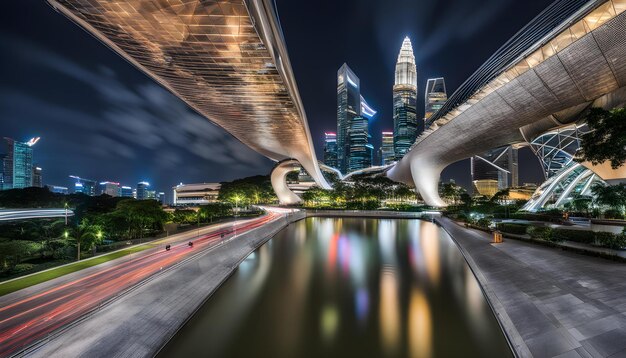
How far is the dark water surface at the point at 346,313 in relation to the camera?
6.25m

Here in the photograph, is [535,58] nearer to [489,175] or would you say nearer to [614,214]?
[614,214]

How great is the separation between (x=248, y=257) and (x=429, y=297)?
396 inches

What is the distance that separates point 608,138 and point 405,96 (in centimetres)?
17057

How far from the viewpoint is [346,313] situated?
800 cm

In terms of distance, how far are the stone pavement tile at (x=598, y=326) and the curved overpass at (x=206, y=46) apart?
48.3 ft

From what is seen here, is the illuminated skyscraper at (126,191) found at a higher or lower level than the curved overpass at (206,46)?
lower

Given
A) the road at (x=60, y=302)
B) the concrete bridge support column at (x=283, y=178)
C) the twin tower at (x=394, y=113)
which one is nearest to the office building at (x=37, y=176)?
the concrete bridge support column at (x=283, y=178)

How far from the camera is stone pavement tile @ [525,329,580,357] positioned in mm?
4700

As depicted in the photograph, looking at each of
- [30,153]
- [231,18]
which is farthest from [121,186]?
[231,18]

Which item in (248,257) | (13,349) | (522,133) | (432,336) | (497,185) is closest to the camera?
(13,349)

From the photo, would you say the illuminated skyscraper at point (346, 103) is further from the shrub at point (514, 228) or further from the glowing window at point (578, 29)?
the glowing window at point (578, 29)

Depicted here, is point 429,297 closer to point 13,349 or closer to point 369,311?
point 369,311

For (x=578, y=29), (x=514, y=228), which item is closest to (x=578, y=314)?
(x=514, y=228)

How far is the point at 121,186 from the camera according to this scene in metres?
146
